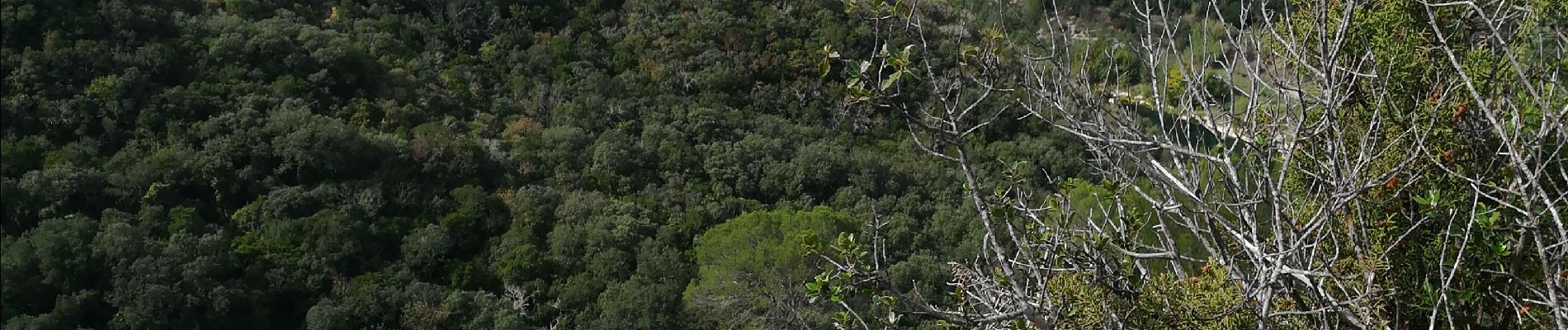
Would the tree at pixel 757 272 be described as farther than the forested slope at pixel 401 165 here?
No

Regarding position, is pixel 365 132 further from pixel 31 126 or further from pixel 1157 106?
pixel 1157 106

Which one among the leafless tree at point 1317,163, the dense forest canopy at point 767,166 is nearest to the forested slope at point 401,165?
the dense forest canopy at point 767,166

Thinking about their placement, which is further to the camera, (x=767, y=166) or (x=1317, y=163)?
(x=767, y=166)

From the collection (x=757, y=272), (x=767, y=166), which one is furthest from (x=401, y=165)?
(x=757, y=272)

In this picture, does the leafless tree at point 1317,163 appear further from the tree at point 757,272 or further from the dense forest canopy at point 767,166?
the tree at point 757,272

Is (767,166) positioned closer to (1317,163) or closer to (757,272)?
(757,272)

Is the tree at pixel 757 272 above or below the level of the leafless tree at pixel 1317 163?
below

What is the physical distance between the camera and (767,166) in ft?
65.0

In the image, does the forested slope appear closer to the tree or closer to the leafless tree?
the tree

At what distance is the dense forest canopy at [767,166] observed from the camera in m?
2.89

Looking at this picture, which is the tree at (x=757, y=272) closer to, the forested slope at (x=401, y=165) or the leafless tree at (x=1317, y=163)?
the forested slope at (x=401, y=165)

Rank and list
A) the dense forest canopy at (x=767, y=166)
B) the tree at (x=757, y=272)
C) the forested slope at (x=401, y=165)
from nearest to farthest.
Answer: the dense forest canopy at (x=767, y=166) < the tree at (x=757, y=272) < the forested slope at (x=401, y=165)

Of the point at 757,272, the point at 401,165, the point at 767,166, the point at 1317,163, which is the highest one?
the point at 1317,163

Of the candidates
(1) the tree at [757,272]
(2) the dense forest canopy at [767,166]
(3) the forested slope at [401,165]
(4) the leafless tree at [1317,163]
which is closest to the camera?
(4) the leafless tree at [1317,163]
